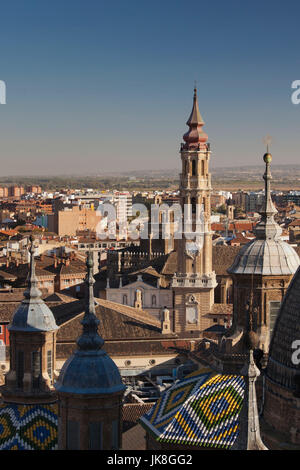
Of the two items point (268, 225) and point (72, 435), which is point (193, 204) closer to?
point (268, 225)

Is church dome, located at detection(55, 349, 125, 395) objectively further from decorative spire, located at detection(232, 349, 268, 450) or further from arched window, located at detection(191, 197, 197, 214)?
arched window, located at detection(191, 197, 197, 214)

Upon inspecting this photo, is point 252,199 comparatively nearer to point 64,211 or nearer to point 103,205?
point 103,205

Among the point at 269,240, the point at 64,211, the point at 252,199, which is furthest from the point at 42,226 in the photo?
the point at 269,240

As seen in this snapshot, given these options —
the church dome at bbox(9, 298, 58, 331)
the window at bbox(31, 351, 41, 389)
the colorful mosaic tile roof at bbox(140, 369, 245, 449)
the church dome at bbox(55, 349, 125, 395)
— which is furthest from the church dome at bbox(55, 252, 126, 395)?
the church dome at bbox(9, 298, 58, 331)

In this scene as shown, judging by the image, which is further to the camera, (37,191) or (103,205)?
(37,191)

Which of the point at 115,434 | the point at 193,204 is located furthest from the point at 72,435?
the point at 193,204

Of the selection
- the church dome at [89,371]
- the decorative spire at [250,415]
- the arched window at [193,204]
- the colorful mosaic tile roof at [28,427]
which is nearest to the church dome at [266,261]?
the colorful mosaic tile roof at [28,427]
